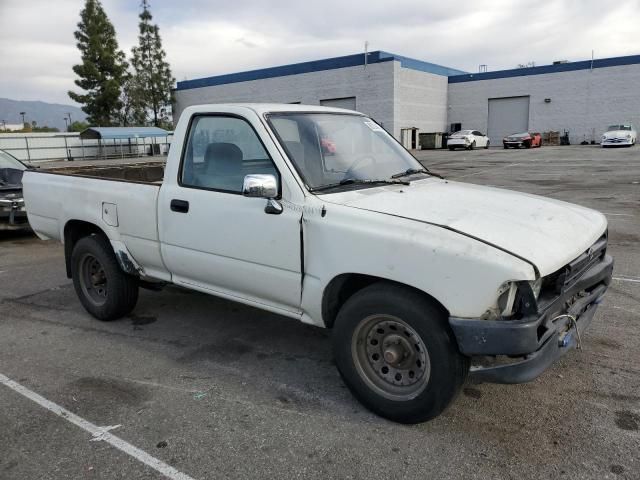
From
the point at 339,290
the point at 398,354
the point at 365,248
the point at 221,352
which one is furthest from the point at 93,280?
the point at 398,354

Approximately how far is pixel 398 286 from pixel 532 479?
3.83 feet

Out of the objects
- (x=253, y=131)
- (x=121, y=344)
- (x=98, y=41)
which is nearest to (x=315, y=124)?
(x=253, y=131)

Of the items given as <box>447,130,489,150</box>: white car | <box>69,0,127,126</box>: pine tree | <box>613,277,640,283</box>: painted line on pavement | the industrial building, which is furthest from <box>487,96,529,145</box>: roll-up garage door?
<box>613,277,640,283</box>: painted line on pavement

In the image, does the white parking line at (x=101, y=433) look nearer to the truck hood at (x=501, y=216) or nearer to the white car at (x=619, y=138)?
A: the truck hood at (x=501, y=216)

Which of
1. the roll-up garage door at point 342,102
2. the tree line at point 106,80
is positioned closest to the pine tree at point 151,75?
the tree line at point 106,80

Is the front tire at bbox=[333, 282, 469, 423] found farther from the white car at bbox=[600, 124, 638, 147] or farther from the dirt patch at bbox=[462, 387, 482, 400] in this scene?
the white car at bbox=[600, 124, 638, 147]

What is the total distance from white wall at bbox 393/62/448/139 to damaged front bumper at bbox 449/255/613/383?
124 feet

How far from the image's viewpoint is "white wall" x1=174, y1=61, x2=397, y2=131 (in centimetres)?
4053

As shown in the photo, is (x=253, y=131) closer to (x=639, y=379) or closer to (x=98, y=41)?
(x=639, y=379)

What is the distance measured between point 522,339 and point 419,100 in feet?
144

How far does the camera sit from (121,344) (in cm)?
446

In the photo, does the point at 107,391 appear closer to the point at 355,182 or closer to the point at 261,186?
the point at 261,186

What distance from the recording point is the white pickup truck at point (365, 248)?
2.70m

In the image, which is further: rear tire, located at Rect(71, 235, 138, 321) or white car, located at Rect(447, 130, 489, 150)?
white car, located at Rect(447, 130, 489, 150)
